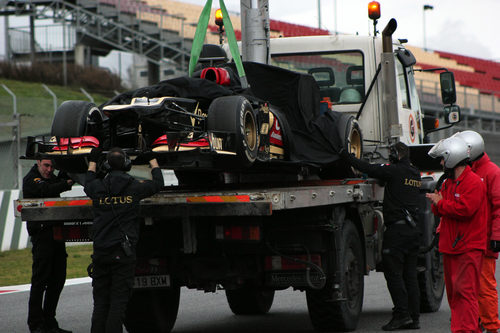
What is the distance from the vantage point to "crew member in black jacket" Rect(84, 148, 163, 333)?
23.3ft

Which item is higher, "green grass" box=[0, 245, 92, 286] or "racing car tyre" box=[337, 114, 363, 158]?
"racing car tyre" box=[337, 114, 363, 158]

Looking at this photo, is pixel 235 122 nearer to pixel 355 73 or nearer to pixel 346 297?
pixel 346 297

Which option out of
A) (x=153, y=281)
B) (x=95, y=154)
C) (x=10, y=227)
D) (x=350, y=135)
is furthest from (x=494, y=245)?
(x=10, y=227)

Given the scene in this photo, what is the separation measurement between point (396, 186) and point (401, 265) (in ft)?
2.70

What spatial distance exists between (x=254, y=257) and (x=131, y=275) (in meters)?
1.30

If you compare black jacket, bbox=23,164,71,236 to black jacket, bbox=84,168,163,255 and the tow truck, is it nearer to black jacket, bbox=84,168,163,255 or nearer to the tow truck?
the tow truck

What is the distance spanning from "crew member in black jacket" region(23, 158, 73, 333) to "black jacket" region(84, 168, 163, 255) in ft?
4.70

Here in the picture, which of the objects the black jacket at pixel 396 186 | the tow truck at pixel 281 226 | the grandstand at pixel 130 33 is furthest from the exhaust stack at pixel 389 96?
the grandstand at pixel 130 33

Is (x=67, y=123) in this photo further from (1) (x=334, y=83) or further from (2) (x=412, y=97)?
(2) (x=412, y=97)

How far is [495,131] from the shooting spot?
36.1 meters

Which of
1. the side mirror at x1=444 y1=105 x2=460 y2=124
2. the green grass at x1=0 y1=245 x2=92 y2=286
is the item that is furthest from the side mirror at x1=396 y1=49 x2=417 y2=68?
the green grass at x1=0 y1=245 x2=92 y2=286

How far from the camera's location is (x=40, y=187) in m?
8.57

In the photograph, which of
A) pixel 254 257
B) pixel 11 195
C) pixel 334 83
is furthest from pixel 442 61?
pixel 254 257

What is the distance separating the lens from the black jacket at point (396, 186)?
9.08 metres
